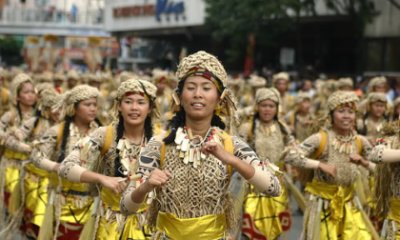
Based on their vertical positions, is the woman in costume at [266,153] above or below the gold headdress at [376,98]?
below

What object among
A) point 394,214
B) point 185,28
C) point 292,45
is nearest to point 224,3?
point 292,45

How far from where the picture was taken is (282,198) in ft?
31.0

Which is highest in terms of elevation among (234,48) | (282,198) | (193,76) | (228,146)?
(234,48)

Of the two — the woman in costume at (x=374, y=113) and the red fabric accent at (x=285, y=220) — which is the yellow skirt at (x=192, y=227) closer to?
the red fabric accent at (x=285, y=220)

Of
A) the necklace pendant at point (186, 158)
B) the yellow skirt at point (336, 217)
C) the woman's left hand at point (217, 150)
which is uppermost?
the woman's left hand at point (217, 150)

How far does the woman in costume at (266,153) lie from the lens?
30.4 ft

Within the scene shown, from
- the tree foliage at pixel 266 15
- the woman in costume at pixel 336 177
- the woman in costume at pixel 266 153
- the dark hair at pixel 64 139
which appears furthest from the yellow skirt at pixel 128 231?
the tree foliage at pixel 266 15

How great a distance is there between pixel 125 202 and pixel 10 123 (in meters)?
5.68

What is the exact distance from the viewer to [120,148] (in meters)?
6.43

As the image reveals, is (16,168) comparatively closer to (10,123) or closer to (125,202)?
(10,123)

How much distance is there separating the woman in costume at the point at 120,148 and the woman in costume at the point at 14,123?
3.60 meters

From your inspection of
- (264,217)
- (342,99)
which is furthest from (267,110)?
(342,99)

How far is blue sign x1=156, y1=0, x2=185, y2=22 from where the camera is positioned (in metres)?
44.5

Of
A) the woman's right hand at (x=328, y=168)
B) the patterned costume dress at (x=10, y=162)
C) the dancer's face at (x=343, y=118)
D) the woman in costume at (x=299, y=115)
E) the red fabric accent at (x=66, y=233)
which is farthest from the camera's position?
the woman in costume at (x=299, y=115)
